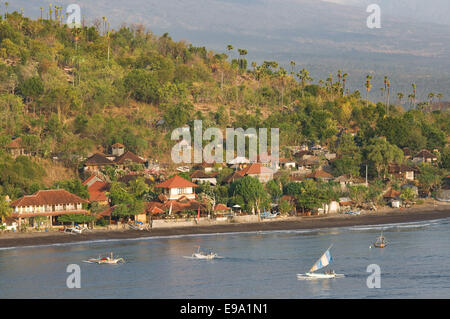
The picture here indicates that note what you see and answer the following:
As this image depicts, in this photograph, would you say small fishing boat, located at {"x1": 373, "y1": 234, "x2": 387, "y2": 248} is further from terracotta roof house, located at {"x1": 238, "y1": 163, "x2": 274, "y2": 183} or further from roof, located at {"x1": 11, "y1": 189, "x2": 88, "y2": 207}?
roof, located at {"x1": 11, "y1": 189, "x2": 88, "y2": 207}

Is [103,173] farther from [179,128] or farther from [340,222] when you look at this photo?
[340,222]

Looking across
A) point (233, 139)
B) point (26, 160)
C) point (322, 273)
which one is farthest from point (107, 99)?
point (322, 273)

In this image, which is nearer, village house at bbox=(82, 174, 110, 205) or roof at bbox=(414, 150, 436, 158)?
village house at bbox=(82, 174, 110, 205)

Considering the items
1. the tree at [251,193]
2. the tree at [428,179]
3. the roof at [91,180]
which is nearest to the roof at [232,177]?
the tree at [251,193]

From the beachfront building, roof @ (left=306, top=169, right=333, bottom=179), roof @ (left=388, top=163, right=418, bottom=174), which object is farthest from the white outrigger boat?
roof @ (left=388, top=163, right=418, bottom=174)

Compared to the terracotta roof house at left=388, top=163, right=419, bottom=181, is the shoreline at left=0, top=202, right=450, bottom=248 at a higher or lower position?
lower

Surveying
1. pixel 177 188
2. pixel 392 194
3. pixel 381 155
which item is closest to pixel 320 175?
pixel 381 155

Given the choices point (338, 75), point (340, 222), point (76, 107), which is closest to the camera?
point (340, 222)
